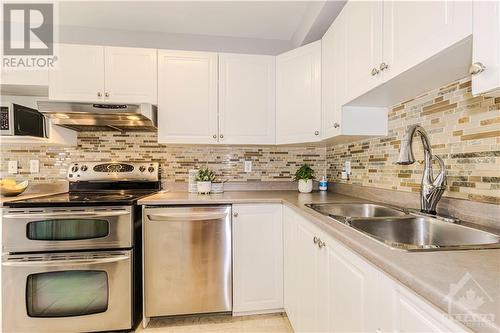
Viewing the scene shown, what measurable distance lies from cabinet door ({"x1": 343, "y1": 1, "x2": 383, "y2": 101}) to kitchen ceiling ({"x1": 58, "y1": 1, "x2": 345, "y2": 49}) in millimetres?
488

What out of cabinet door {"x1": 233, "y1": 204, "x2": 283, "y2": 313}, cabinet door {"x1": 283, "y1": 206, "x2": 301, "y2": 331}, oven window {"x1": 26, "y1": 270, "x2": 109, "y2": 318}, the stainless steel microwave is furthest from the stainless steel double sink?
the stainless steel microwave

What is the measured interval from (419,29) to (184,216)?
62.6 inches

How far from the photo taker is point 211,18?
2.16 metres

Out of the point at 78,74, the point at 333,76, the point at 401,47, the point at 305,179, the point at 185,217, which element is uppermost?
the point at 78,74

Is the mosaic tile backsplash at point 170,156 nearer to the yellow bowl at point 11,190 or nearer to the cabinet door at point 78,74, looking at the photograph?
the yellow bowl at point 11,190

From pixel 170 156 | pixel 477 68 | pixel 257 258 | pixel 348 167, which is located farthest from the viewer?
pixel 170 156

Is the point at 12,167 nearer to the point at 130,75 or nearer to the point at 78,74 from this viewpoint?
the point at 78,74

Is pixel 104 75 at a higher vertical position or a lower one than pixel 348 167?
higher

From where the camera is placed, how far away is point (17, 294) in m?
1.57

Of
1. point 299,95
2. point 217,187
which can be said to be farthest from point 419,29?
point 217,187

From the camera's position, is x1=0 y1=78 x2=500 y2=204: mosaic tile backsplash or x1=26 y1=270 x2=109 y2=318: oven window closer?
x1=0 y1=78 x2=500 y2=204: mosaic tile backsplash

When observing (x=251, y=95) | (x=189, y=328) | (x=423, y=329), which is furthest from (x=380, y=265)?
(x=251, y=95)

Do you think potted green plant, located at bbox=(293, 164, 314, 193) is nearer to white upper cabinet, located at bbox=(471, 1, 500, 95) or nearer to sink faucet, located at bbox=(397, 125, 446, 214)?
sink faucet, located at bbox=(397, 125, 446, 214)

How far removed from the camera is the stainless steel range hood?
5.87 feet
